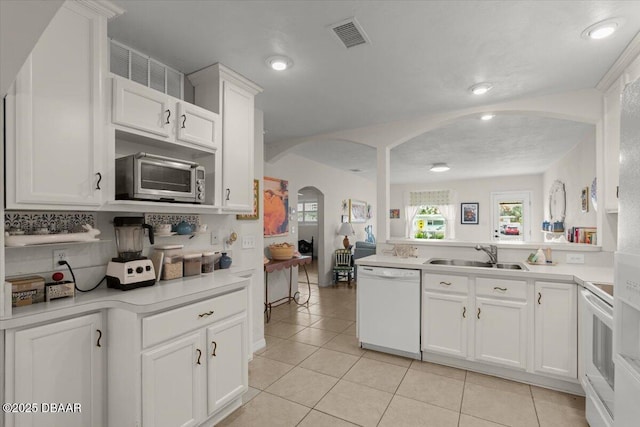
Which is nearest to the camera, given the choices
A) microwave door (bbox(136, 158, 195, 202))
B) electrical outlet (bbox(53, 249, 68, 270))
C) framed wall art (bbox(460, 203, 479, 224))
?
electrical outlet (bbox(53, 249, 68, 270))

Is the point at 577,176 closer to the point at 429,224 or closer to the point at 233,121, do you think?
the point at 429,224

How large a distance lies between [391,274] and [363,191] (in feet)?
17.5

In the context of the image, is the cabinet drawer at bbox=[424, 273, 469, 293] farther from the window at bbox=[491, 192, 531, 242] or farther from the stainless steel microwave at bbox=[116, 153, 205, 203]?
the window at bbox=[491, 192, 531, 242]

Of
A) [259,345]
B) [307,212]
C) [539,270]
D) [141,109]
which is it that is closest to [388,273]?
[539,270]

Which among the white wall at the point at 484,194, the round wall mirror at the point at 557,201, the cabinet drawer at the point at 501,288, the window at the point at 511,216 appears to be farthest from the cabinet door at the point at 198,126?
the window at the point at 511,216

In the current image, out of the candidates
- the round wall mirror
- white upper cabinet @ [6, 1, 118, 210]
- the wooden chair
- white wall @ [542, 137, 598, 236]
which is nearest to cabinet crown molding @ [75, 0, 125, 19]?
white upper cabinet @ [6, 1, 118, 210]

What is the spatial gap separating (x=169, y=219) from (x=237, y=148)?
79 cm

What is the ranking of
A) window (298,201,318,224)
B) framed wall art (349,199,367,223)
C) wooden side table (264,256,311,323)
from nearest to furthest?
wooden side table (264,256,311,323) → framed wall art (349,199,367,223) → window (298,201,318,224)

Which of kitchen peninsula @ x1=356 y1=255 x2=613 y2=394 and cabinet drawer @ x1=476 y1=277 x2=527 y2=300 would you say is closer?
kitchen peninsula @ x1=356 y1=255 x2=613 y2=394

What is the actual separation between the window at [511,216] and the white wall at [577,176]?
1.94 metres

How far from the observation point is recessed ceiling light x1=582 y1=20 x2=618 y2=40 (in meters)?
1.84

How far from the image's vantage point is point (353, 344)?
10.8ft

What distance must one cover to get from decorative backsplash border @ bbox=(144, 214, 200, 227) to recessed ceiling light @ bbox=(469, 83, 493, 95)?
2663mm

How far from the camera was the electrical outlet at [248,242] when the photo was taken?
306cm
